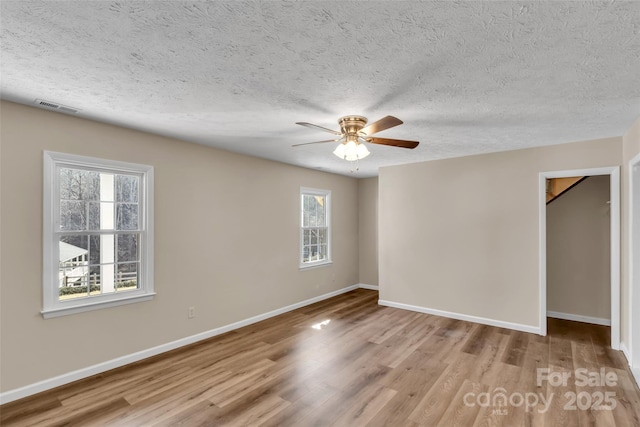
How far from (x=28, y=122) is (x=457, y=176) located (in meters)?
5.10

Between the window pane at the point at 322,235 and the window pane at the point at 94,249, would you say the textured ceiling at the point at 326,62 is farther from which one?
the window pane at the point at 322,235

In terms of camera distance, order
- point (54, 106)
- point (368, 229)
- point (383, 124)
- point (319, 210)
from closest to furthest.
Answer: point (383, 124) < point (54, 106) < point (319, 210) < point (368, 229)

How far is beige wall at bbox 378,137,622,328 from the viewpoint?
13.5ft

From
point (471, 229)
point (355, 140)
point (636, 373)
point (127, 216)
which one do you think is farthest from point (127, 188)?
point (636, 373)

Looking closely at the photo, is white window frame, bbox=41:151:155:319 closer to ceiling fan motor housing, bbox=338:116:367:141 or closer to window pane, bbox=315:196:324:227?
ceiling fan motor housing, bbox=338:116:367:141

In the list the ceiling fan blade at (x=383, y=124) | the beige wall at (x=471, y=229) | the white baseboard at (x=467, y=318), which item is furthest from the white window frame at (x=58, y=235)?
the white baseboard at (x=467, y=318)

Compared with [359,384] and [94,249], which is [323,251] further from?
[94,249]

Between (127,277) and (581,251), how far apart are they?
20.0 ft

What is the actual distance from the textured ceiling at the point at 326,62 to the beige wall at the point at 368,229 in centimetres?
369

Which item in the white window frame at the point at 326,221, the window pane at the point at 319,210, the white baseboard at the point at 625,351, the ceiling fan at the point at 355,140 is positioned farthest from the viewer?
the window pane at the point at 319,210

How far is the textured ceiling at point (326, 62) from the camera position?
146 centimetres

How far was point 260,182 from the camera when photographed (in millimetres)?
4785

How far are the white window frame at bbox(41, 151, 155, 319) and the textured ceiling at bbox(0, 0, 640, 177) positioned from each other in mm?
472

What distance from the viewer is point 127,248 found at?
3.34m
